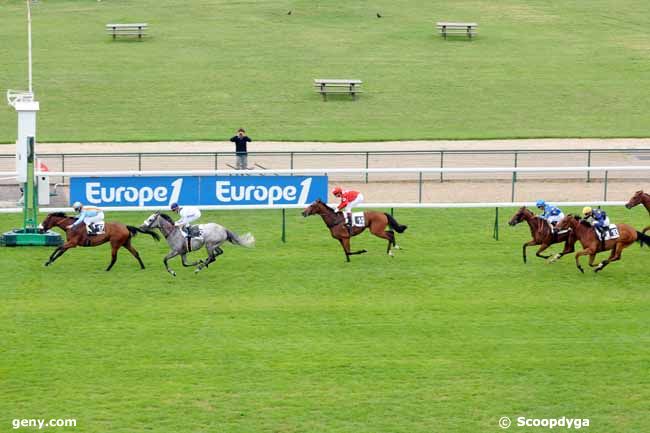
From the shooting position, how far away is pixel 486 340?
17.4 metres

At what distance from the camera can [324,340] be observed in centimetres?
1734

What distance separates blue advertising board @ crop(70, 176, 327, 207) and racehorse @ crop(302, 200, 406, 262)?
5.84 ft

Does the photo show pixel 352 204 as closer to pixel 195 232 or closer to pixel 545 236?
pixel 195 232

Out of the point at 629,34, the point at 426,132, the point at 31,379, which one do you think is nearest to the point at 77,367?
the point at 31,379

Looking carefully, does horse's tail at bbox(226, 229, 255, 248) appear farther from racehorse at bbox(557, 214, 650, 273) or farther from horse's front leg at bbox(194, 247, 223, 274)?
→ racehorse at bbox(557, 214, 650, 273)

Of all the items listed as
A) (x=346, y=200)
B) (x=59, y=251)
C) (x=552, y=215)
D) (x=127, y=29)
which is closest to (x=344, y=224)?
(x=346, y=200)

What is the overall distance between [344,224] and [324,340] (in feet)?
15.0

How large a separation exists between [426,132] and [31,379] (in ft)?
76.6

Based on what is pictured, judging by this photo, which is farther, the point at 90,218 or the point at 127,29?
the point at 127,29

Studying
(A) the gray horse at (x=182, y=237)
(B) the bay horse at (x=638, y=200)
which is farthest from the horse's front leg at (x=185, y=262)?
(B) the bay horse at (x=638, y=200)

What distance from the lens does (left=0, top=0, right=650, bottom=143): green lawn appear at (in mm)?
38625

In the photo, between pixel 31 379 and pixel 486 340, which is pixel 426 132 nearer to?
pixel 486 340

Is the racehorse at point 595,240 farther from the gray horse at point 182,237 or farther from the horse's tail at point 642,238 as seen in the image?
the gray horse at point 182,237

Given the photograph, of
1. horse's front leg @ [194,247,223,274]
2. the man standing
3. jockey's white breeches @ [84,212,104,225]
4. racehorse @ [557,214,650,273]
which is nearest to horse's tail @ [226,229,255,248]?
horse's front leg @ [194,247,223,274]
